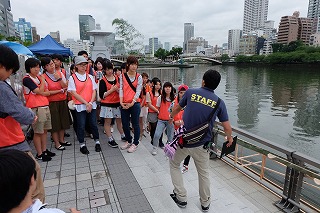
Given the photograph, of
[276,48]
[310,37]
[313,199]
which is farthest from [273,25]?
[313,199]

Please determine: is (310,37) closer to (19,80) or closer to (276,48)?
(276,48)

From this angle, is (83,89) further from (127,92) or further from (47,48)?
(47,48)

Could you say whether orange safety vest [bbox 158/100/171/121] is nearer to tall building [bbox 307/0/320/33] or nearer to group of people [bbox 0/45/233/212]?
group of people [bbox 0/45/233/212]

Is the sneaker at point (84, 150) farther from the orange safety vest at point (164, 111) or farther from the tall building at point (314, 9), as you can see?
the tall building at point (314, 9)

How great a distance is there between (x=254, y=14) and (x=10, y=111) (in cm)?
20269

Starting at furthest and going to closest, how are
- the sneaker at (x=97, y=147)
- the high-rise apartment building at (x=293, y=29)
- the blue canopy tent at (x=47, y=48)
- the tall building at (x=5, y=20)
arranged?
the high-rise apartment building at (x=293, y=29) → the tall building at (x=5, y=20) → the blue canopy tent at (x=47, y=48) → the sneaker at (x=97, y=147)

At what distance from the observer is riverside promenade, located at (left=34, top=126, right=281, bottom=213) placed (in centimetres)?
275

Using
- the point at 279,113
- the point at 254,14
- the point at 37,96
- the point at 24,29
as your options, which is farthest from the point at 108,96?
the point at 254,14

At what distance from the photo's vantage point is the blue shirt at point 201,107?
2618mm

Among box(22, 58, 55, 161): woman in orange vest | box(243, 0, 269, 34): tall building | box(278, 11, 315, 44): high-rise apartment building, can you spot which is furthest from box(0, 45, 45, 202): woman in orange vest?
box(243, 0, 269, 34): tall building

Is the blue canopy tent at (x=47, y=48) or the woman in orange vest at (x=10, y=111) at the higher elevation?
the blue canopy tent at (x=47, y=48)

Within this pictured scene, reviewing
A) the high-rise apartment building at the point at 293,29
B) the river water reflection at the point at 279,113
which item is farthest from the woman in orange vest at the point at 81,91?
the high-rise apartment building at the point at 293,29

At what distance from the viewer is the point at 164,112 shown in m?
4.29

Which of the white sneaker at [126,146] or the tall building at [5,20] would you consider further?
the tall building at [5,20]
